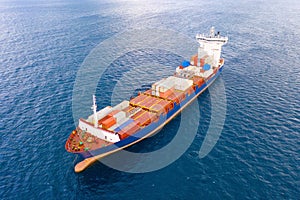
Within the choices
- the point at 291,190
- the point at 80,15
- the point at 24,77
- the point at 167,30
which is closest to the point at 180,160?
the point at 291,190

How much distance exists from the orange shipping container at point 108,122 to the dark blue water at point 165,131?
7818 mm

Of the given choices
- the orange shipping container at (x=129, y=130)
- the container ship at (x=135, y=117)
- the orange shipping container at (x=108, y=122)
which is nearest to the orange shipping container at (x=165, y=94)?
the container ship at (x=135, y=117)

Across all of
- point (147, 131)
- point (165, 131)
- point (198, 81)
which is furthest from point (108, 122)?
point (198, 81)

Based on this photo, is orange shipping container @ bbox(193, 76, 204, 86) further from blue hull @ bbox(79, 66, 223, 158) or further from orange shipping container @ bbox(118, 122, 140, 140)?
orange shipping container @ bbox(118, 122, 140, 140)

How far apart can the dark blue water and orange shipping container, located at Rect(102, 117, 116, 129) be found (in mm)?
7818

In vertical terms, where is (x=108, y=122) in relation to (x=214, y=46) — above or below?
below

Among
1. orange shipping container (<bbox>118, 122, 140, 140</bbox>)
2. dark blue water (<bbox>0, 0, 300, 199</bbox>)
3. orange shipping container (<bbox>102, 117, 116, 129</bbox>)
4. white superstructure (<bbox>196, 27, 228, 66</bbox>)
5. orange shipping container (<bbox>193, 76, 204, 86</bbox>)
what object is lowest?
dark blue water (<bbox>0, 0, 300, 199</bbox>)

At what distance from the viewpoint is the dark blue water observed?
133 ft

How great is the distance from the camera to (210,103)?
6794 centimetres

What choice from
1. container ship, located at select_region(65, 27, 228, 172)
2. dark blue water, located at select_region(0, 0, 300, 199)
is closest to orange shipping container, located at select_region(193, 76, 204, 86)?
container ship, located at select_region(65, 27, 228, 172)

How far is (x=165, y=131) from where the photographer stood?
56.2 m

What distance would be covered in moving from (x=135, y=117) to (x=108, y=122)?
7.74 meters

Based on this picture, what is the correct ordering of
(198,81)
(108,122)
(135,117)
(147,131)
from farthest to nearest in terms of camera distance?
(198,81)
(135,117)
(147,131)
(108,122)

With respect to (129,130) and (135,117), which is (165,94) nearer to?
(135,117)
